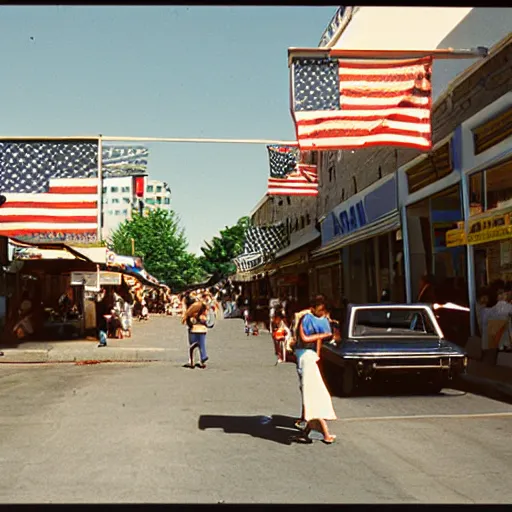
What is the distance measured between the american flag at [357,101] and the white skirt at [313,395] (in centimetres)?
623

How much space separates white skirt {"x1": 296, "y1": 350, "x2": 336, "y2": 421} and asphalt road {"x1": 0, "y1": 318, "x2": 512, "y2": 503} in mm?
326

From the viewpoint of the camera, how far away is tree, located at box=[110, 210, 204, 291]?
3482 inches

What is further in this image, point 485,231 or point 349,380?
point 485,231

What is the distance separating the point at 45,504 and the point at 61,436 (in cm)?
324

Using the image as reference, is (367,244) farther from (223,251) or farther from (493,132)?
(223,251)

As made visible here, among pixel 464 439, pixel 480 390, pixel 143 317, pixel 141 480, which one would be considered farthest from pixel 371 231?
pixel 143 317

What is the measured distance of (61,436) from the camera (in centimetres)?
891

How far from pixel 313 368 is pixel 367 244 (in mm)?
21447

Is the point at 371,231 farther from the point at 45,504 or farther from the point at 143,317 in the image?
the point at 143,317

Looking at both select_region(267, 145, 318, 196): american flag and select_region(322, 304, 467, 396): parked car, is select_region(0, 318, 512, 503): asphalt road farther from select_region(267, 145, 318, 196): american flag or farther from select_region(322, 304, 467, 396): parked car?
select_region(267, 145, 318, 196): american flag

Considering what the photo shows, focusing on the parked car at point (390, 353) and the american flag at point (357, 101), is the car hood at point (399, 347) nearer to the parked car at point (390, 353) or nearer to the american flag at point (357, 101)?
the parked car at point (390, 353)

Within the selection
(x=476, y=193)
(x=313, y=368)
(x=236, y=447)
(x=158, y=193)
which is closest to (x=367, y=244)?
(x=476, y=193)

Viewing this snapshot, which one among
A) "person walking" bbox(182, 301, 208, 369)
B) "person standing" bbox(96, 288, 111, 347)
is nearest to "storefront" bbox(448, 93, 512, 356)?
"person walking" bbox(182, 301, 208, 369)

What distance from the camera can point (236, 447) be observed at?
26.6 ft
